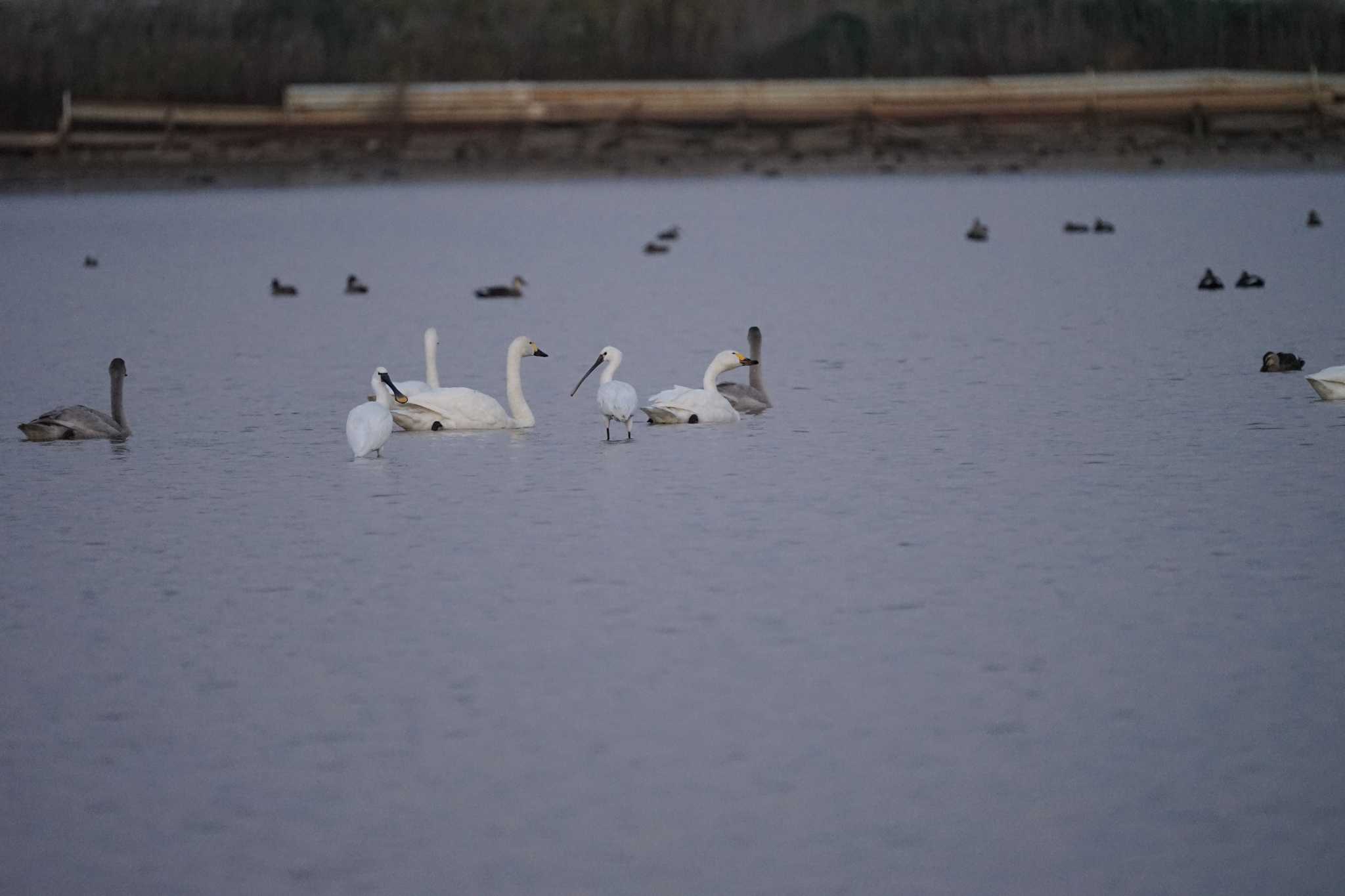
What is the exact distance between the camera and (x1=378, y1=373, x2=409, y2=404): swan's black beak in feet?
55.3

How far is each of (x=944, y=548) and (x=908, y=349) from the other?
1182 cm

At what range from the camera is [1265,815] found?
298 inches

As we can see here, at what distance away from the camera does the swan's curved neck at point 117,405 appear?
18094 mm

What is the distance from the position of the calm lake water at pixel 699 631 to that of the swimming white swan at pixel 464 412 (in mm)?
158

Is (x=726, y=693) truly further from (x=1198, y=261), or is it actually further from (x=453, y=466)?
(x=1198, y=261)

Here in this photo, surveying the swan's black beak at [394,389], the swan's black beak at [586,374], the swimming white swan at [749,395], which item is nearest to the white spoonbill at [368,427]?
Result: the swan's black beak at [394,389]

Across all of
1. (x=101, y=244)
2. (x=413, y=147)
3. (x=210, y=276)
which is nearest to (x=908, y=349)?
(x=210, y=276)

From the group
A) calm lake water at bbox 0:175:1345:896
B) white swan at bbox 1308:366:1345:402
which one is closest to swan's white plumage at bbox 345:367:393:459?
calm lake water at bbox 0:175:1345:896

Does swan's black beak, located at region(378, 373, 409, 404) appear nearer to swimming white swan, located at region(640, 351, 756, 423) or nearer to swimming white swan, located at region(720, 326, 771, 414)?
swimming white swan, located at region(640, 351, 756, 423)

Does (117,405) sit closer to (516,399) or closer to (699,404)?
(516,399)

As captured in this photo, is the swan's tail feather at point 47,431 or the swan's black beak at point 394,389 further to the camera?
the swan's tail feather at point 47,431

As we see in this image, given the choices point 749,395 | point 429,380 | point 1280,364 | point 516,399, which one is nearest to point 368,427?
point 516,399

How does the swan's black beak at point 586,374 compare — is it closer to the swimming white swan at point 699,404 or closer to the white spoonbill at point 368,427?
the swimming white swan at point 699,404

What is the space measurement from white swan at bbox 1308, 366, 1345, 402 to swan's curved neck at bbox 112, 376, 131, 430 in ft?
31.7
